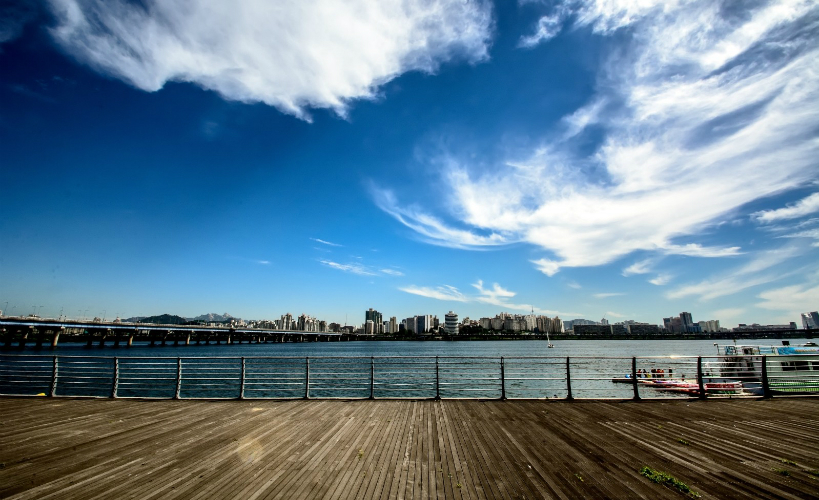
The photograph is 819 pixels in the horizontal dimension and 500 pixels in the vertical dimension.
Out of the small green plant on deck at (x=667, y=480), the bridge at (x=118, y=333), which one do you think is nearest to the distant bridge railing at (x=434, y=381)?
the small green plant on deck at (x=667, y=480)

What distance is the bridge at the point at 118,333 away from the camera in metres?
91.8

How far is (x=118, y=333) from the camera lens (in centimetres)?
13088

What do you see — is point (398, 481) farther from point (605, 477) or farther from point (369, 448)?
point (605, 477)

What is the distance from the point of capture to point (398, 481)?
5074 mm

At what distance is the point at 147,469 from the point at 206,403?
6006 millimetres

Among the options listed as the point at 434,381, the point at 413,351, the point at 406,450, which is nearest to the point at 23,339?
the point at 413,351

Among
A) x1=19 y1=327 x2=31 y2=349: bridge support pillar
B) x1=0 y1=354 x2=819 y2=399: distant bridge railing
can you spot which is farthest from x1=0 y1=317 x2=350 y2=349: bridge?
x1=0 y1=354 x2=819 y2=399: distant bridge railing

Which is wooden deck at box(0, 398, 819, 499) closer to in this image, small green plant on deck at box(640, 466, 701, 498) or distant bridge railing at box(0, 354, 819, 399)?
small green plant on deck at box(640, 466, 701, 498)

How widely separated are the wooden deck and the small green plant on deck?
151mm

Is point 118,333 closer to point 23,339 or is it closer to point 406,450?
point 23,339

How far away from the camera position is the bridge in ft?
301

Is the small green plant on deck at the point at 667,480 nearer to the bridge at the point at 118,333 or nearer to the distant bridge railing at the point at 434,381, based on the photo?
the distant bridge railing at the point at 434,381

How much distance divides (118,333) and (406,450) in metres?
168

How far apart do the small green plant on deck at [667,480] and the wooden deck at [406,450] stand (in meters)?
0.15
